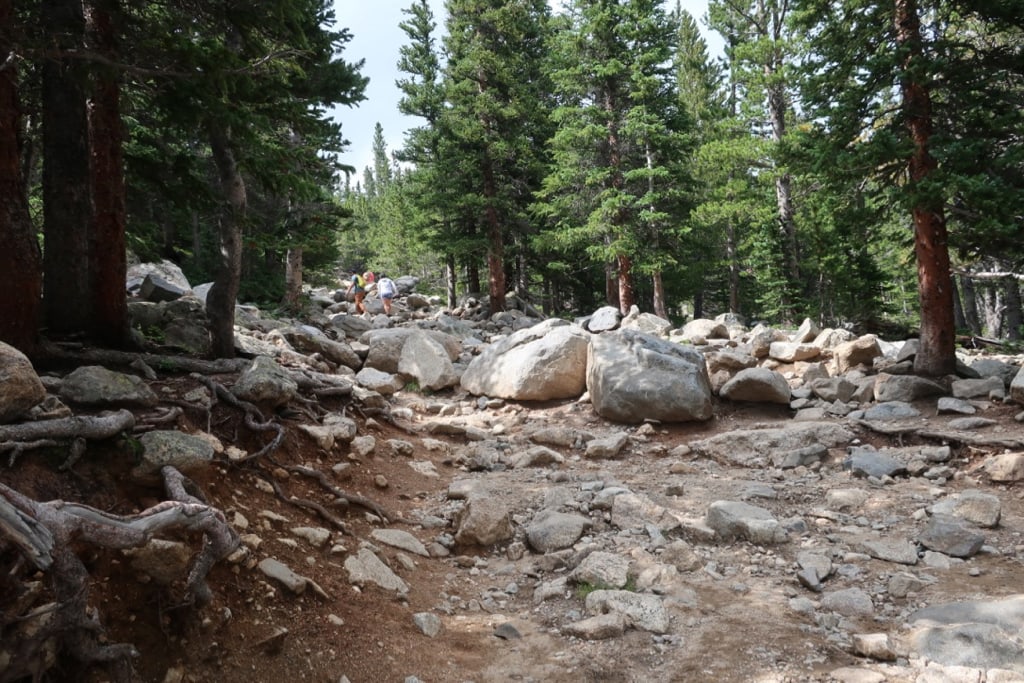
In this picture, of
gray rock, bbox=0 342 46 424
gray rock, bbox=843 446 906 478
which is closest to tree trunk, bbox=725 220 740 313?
gray rock, bbox=843 446 906 478

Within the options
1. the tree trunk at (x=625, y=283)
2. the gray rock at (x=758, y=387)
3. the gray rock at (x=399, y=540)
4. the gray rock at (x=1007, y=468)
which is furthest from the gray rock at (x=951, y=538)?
the tree trunk at (x=625, y=283)

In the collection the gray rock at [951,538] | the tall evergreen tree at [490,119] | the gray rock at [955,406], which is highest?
the tall evergreen tree at [490,119]

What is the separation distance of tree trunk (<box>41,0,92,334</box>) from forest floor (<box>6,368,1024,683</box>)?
147 cm

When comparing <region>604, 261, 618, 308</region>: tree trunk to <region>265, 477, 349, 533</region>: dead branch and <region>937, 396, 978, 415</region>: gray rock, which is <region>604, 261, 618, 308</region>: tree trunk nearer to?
<region>937, 396, 978, 415</region>: gray rock

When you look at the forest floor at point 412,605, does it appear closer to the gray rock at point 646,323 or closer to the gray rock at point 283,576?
the gray rock at point 283,576

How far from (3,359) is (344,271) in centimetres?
5742

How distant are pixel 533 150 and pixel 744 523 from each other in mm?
Result: 19851

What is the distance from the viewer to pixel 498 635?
4430mm

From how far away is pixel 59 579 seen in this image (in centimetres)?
249

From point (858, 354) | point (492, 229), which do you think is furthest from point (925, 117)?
point (492, 229)

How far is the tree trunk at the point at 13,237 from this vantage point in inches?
189

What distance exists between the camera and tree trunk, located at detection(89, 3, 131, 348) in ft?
20.8

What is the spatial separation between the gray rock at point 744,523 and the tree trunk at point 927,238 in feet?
21.8

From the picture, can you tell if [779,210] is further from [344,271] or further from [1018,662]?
[344,271]
